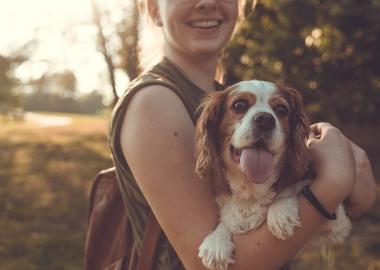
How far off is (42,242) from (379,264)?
4950 millimetres

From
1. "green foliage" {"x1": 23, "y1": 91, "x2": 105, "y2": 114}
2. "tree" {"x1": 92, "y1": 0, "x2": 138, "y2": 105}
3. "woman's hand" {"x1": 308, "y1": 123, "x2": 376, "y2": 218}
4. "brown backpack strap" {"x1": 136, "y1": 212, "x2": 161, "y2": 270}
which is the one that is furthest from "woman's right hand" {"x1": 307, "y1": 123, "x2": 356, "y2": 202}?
"green foliage" {"x1": 23, "y1": 91, "x2": 105, "y2": 114}

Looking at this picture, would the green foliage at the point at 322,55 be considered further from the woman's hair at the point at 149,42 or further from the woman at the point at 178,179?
the woman at the point at 178,179

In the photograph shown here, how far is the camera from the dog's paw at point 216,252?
2188 millimetres

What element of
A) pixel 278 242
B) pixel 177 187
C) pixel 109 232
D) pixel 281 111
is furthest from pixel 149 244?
pixel 281 111

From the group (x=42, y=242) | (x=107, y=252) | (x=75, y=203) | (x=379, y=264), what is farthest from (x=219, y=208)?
(x=75, y=203)

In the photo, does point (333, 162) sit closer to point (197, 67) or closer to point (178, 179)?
point (178, 179)

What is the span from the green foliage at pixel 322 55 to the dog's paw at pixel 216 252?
1038 centimetres

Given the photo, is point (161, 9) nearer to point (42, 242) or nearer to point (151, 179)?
point (151, 179)

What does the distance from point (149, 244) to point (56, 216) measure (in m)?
8.65

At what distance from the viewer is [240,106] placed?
266 centimetres

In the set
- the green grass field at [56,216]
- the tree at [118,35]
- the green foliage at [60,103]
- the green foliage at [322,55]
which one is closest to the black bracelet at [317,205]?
the green grass field at [56,216]

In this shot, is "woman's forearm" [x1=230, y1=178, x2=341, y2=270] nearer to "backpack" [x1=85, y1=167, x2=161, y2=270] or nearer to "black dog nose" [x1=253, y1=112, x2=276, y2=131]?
"black dog nose" [x1=253, y1=112, x2=276, y2=131]

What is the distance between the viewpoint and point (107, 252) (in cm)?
265

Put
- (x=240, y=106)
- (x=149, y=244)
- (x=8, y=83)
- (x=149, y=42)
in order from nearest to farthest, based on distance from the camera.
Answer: (x=149, y=244)
(x=240, y=106)
(x=149, y=42)
(x=8, y=83)
